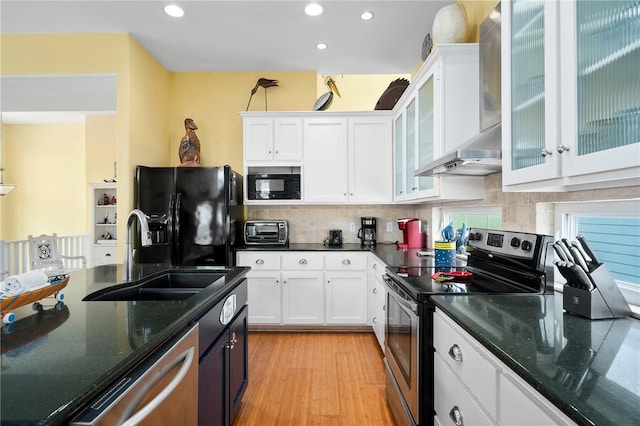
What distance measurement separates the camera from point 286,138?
3.52m

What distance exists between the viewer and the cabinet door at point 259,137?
3510mm

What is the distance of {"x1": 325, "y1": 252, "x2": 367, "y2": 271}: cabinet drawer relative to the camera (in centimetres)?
327

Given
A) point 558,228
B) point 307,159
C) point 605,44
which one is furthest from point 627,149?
point 307,159

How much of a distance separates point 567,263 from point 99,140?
723cm

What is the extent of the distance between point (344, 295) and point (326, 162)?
4.75ft

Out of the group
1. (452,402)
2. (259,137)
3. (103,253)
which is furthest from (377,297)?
(103,253)

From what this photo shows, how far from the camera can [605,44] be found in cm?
85

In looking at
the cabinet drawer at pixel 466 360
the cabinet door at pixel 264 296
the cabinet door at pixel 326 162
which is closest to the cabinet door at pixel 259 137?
the cabinet door at pixel 326 162

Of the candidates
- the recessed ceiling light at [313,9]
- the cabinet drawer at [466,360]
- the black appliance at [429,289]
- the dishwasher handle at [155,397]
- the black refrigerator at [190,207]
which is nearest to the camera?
the dishwasher handle at [155,397]

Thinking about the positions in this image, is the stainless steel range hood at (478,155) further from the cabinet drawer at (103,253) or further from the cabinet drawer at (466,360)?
the cabinet drawer at (103,253)

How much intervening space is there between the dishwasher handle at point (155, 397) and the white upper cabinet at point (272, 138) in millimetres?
2698

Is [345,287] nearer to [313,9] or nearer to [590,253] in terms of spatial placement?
[590,253]

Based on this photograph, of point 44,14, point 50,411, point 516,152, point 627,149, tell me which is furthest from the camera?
point 44,14

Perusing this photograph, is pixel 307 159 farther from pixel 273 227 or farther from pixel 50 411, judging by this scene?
pixel 50 411
